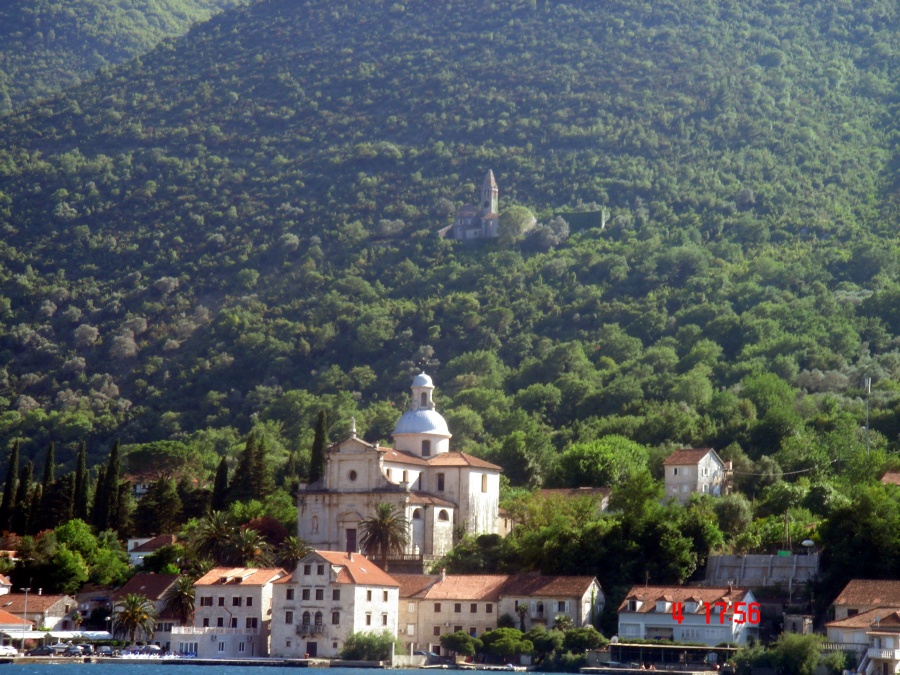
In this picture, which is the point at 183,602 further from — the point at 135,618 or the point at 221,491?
the point at 221,491

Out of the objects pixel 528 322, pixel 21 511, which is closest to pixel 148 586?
pixel 21 511

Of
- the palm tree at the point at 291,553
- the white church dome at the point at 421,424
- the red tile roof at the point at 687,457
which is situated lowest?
the palm tree at the point at 291,553

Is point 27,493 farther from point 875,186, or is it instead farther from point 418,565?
point 875,186

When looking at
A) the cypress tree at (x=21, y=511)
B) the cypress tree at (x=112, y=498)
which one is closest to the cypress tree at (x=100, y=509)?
the cypress tree at (x=112, y=498)

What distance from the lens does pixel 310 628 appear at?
87.9 m

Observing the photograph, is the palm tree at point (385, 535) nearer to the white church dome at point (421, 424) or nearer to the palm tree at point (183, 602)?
the white church dome at point (421, 424)

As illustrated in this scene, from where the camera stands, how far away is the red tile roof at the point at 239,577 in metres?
90.9

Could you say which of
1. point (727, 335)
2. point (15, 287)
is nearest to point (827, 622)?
point (727, 335)

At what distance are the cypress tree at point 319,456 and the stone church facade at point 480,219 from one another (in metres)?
77.6

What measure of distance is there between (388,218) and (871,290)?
57.5 metres

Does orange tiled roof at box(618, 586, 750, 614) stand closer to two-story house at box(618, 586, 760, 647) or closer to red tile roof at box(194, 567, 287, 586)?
two-story house at box(618, 586, 760, 647)

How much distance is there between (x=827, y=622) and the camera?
82.0 meters

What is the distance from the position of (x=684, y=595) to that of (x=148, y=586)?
3047 cm

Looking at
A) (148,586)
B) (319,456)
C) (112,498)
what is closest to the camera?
(148,586)
